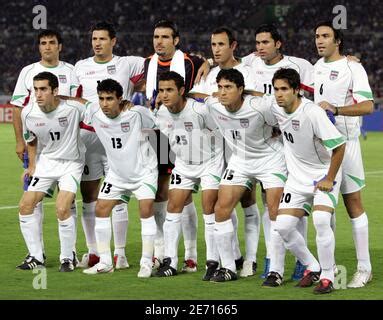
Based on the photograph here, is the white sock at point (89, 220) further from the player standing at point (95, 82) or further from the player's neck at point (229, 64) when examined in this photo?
the player's neck at point (229, 64)

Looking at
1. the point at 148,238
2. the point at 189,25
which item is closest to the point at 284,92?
the point at 148,238

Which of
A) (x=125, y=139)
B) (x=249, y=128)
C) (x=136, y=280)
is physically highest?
(x=249, y=128)

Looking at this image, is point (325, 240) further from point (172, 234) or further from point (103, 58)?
point (103, 58)

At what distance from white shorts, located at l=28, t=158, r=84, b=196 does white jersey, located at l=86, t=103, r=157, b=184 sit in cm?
35

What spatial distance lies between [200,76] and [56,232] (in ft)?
10.1

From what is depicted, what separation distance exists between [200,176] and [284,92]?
1.35 meters

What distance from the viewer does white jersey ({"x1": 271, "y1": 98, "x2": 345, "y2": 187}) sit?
23.7ft

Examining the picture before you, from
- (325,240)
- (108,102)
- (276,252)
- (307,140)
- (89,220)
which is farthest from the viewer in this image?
(89,220)

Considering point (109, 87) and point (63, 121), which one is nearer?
point (109, 87)

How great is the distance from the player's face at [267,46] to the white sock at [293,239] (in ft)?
5.71

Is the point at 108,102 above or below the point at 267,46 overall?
below

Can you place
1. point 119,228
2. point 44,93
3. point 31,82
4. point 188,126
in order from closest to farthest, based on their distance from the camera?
point 188,126 → point 44,93 → point 119,228 → point 31,82

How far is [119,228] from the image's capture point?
28.3ft
